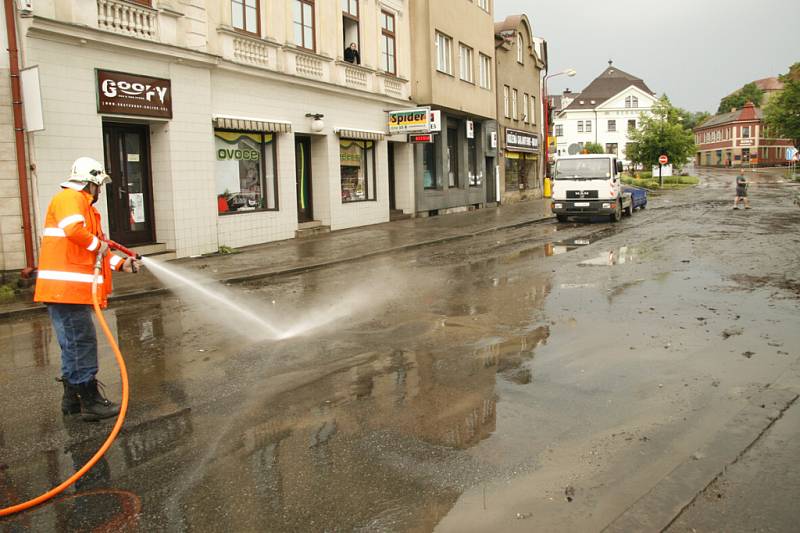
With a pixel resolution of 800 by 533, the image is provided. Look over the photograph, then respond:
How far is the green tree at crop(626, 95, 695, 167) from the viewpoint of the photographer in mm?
52219

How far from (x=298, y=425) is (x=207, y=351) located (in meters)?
2.74

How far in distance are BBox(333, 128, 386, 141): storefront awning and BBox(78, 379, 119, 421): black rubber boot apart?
52.8 feet

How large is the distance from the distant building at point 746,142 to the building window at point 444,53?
93.8 m

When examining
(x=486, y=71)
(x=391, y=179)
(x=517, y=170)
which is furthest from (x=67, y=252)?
(x=517, y=170)

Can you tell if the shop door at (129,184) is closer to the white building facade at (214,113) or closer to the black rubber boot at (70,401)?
the white building facade at (214,113)

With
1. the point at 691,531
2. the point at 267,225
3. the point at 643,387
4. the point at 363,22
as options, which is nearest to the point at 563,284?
the point at 643,387

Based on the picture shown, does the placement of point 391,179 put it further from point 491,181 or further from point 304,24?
point 491,181

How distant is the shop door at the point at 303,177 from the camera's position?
20281 mm

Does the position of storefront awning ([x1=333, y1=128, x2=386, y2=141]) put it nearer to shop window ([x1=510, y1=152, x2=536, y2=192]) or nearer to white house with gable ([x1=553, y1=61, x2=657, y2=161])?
shop window ([x1=510, y1=152, x2=536, y2=192])

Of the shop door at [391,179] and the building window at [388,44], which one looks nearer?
the building window at [388,44]

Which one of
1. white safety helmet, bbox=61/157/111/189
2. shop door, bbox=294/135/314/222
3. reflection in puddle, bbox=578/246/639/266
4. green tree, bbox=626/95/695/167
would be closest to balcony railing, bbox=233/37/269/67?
shop door, bbox=294/135/314/222

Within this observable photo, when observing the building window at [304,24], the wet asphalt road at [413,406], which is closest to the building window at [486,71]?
the building window at [304,24]

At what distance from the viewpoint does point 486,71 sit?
32625 millimetres

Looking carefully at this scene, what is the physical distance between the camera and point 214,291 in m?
11.6
